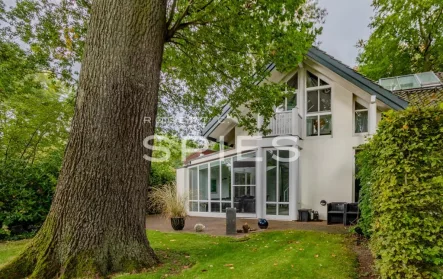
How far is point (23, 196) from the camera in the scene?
7488mm

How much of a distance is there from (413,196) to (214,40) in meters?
5.22

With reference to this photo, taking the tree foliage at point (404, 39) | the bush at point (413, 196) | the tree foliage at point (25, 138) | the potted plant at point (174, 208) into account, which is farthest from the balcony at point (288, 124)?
the tree foliage at point (404, 39)

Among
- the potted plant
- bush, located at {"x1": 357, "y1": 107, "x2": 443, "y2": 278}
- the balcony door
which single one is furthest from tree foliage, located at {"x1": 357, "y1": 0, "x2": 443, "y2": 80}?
the potted plant

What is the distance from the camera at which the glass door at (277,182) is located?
10.6 meters

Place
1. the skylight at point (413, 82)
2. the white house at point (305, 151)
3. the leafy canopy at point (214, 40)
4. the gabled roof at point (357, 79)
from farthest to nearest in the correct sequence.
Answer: the skylight at point (413, 82) → the white house at point (305, 151) → the gabled roof at point (357, 79) → the leafy canopy at point (214, 40)

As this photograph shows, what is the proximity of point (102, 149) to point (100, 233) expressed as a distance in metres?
1.27

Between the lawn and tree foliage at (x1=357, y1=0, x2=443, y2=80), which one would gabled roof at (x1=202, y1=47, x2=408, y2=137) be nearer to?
the lawn

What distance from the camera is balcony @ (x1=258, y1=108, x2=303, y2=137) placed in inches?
419

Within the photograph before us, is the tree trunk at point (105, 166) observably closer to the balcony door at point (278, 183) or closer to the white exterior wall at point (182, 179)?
the balcony door at point (278, 183)

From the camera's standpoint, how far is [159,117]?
33.6 feet

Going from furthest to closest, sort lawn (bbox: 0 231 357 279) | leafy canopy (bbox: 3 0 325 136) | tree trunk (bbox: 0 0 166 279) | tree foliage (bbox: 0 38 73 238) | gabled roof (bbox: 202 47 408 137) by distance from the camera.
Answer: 1. gabled roof (bbox: 202 47 408 137)
2. tree foliage (bbox: 0 38 73 238)
3. leafy canopy (bbox: 3 0 325 136)
4. lawn (bbox: 0 231 357 279)
5. tree trunk (bbox: 0 0 166 279)

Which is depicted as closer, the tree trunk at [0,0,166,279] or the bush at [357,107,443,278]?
the bush at [357,107,443,278]

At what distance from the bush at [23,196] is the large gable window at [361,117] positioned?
11391mm

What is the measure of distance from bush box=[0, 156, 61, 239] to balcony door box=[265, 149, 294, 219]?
315 inches
